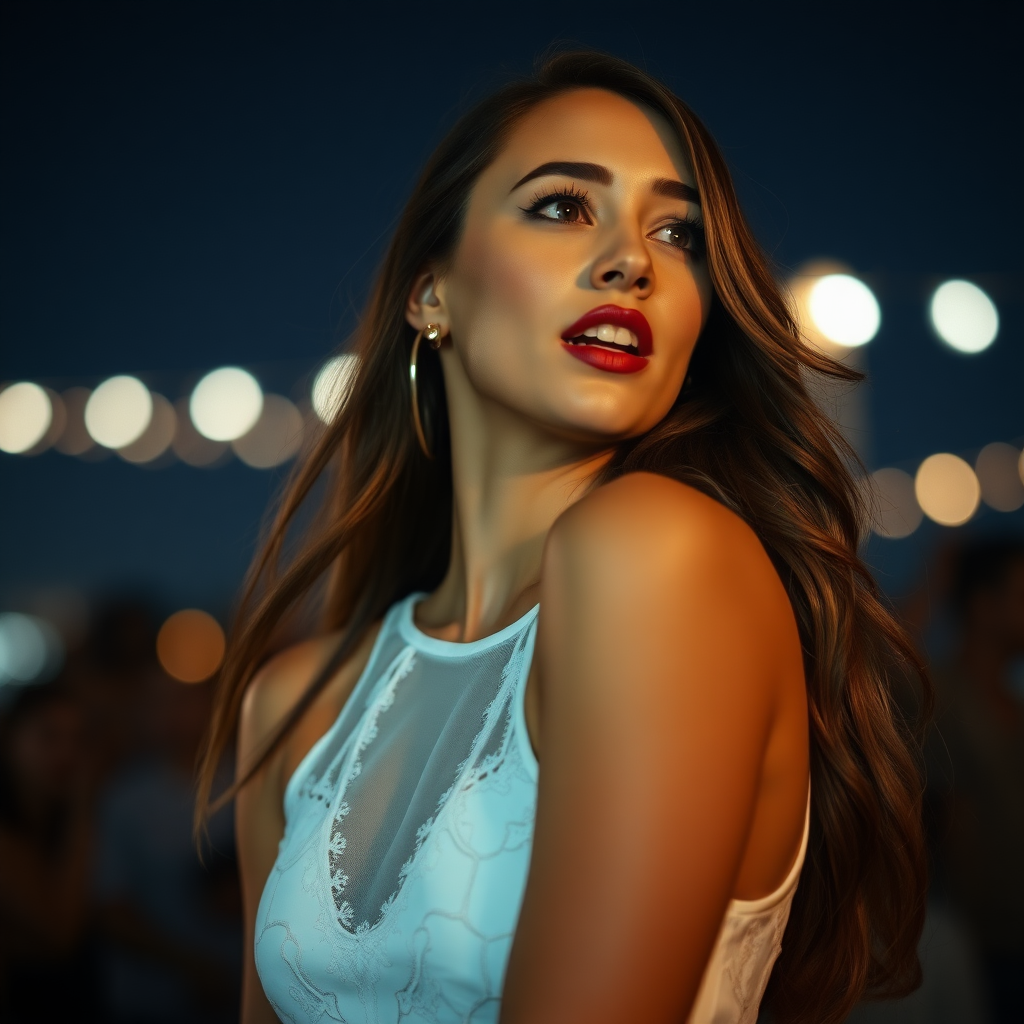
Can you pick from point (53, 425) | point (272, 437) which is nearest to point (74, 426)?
point (53, 425)

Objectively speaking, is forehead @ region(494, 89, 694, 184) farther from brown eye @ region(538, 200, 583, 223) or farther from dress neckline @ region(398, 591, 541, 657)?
dress neckline @ region(398, 591, 541, 657)

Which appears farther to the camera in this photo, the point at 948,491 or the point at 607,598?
the point at 948,491

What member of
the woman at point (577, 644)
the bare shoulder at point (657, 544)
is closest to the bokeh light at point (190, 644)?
the woman at point (577, 644)

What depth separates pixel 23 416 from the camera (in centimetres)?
283

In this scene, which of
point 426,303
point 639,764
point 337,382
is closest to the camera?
point 639,764

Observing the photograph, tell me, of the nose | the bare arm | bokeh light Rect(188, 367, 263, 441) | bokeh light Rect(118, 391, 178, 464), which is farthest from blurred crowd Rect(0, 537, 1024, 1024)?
the bare arm

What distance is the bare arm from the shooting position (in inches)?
33.3

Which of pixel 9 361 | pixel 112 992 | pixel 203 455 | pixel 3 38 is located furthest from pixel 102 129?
pixel 112 992

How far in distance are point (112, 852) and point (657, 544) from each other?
2127 millimetres

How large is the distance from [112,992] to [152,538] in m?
1.04

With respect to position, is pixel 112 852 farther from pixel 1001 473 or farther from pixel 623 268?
pixel 1001 473

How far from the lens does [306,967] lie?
1.15 m

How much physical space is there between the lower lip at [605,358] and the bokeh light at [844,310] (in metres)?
1.28

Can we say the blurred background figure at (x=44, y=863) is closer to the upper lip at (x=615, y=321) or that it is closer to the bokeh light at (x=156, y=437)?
the bokeh light at (x=156, y=437)
